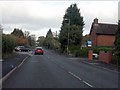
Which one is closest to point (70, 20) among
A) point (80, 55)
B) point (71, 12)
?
point (71, 12)

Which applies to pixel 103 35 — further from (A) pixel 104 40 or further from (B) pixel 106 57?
(B) pixel 106 57

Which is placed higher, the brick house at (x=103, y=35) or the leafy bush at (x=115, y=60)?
the brick house at (x=103, y=35)

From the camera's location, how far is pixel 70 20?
10325cm

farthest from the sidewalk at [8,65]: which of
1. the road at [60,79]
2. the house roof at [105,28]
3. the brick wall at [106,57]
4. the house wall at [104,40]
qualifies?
the house roof at [105,28]

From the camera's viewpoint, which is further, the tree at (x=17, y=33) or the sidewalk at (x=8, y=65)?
the tree at (x=17, y=33)

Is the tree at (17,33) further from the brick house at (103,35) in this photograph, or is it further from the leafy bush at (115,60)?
the leafy bush at (115,60)

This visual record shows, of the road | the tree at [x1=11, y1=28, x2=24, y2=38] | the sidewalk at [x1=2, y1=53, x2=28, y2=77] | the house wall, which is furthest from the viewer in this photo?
the tree at [x1=11, y1=28, x2=24, y2=38]

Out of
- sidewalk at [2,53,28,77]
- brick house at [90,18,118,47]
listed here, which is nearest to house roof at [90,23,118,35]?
brick house at [90,18,118,47]

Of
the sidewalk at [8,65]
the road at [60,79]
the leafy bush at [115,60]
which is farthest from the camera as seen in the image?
the leafy bush at [115,60]

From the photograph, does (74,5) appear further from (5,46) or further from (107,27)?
(5,46)

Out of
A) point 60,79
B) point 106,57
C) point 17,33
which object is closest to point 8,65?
point 60,79

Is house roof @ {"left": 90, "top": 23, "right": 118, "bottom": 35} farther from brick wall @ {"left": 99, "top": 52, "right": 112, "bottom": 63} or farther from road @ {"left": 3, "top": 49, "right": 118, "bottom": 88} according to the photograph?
road @ {"left": 3, "top": 49, "right": 118, "bottom": 88}

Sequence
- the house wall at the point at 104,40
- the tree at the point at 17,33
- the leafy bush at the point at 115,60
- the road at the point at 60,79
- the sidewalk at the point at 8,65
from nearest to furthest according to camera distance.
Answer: the road at the point at 60,79 < the sidewalk at the point at 8,65 < the leafy bush at the point at 115,60 < the house wall at the point at 104,40 < the tree at the point at 17,33

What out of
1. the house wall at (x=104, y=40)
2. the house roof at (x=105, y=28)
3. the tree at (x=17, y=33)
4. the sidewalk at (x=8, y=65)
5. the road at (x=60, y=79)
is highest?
the tree at (x=17, y=33)
